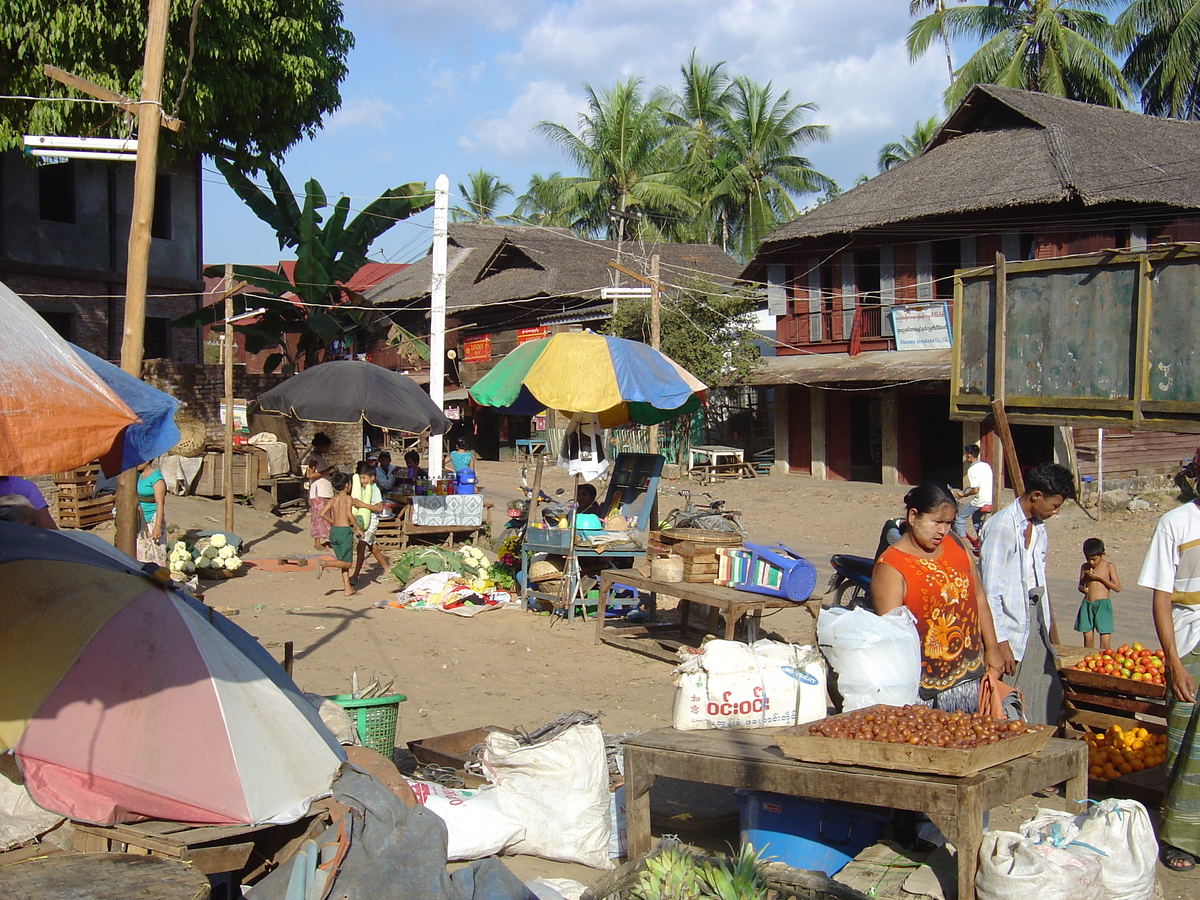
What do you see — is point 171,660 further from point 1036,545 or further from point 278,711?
point 1036,545

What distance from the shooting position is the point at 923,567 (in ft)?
15.3

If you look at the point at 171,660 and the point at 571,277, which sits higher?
the point at 571,277

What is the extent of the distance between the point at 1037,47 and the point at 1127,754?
2806 cm

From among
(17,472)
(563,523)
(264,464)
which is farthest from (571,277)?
(17,472)

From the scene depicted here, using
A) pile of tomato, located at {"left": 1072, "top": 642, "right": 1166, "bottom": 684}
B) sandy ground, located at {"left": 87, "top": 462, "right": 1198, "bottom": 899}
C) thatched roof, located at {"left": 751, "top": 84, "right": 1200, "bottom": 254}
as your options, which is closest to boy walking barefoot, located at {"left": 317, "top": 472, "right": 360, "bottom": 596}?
sandy ground, located at {"left": 87, "top": 462, "right": 1198, "bottom": 899}

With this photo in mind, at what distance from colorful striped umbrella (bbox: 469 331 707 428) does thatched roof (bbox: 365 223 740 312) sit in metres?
18.9

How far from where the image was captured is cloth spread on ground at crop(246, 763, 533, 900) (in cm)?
374

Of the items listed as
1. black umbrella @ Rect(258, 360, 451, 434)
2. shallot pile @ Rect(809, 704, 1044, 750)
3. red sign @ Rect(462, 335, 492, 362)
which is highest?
red sign @ Rect(462, 335, 492, 362)

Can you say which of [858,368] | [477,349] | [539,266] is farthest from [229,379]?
[477,349]

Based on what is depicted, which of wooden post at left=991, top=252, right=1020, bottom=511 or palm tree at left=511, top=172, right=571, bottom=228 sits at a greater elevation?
palm tree at left=511, top=172, right=571, bottom=228

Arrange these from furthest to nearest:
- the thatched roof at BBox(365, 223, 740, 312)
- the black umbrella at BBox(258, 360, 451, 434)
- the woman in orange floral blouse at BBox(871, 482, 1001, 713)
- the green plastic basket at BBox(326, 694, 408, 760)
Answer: the thatched roof at BBox(365, 223, 740, 312) < the black umbrella at BBox(258, 360, 451, 434) < the green plastic basket at BBox(326, 694, 408, 760) < the woman in orange floral blouse at BBox(871, 482, 1001, 713)

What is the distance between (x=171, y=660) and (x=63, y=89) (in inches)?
702

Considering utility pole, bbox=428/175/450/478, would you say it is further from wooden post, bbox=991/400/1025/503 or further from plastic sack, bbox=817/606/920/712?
plastic sack, bbox=817/606/920/712

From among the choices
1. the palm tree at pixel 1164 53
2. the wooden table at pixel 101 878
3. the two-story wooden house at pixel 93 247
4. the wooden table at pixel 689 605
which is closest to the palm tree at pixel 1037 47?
the palm tree at pixel 1164 53
